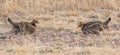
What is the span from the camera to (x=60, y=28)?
14117 millimetres

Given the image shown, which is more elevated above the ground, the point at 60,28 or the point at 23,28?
the point at 23,28

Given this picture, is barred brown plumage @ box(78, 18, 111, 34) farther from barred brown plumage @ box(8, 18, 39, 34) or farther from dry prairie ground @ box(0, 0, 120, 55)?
barred brown plumage @ box(8, 18, 39, 34)

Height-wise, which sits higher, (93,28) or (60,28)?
(93,28)

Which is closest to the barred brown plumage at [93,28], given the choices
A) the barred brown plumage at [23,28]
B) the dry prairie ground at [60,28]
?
the dry prairie ground at [60,28]

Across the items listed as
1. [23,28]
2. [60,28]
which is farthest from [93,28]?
[23,28]

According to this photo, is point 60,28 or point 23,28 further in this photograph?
point 60,28

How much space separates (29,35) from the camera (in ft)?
42.1

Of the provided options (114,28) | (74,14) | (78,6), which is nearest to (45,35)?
(114,28)

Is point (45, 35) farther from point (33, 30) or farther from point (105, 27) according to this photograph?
point (105, 27)

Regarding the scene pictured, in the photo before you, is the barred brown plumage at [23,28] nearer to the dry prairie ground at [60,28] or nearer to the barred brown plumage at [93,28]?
the dry prairie ground at [60,28]

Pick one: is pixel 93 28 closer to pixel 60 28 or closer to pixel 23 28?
pixel 60 28

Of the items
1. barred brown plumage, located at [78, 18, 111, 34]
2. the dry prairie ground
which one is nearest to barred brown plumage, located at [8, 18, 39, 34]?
the dry prairie ground

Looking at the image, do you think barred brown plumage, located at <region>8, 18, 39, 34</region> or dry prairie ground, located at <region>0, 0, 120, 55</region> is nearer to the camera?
dry prairie ground, located at <region>0, 0, 120, 55</region>

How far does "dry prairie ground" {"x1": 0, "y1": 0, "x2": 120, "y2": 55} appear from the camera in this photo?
1084 cm
